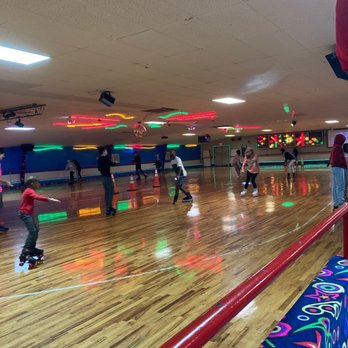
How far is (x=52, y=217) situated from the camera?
7.41 meters

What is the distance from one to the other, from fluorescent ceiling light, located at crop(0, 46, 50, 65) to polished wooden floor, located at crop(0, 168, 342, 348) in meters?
2.26

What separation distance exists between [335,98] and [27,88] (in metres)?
6.58

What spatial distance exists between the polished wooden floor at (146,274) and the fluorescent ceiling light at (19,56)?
226cm

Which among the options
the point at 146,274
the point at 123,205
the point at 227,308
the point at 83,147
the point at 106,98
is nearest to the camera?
the point at 227,308

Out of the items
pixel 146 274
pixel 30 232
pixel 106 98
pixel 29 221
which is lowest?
pixel 146 274

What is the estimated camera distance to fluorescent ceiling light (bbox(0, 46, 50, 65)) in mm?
3646

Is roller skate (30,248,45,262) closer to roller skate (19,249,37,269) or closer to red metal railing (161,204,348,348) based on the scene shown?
roller skate (19,249,37,269)

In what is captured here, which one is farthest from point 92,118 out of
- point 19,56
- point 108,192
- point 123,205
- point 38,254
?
point 38,254

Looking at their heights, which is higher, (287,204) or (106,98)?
(106,98)

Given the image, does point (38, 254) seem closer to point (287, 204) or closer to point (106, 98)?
point (106, 98)

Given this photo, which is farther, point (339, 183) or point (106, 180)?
point (106, 180)

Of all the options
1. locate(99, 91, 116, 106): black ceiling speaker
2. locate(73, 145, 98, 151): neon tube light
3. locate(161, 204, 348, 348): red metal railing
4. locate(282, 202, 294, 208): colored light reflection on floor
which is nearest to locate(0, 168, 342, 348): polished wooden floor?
locate(282, 202, 294, 208): colored light reflection on floor

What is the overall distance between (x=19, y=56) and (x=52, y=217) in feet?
14.0

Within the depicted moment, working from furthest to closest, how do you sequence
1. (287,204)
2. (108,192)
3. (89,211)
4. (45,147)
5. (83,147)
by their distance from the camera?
(83,147), (45,147), (89,211), (108,192), (287,204)
